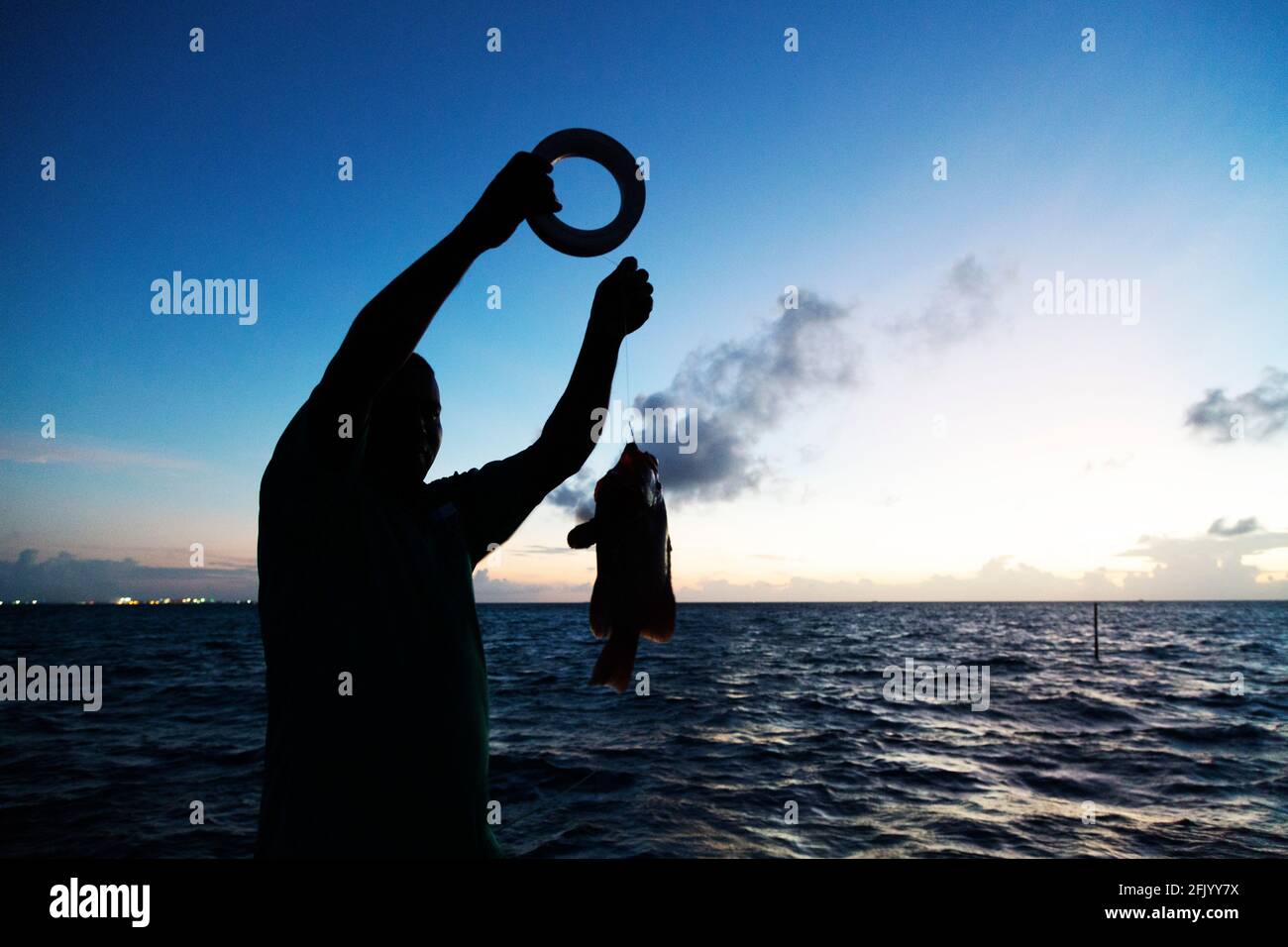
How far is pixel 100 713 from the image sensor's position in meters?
20.1

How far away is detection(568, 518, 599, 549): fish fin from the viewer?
9.61 feet

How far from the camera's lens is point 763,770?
525 inches

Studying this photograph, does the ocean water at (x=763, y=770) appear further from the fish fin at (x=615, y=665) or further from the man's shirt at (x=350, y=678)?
the man's shirt at (x=350, y=678)

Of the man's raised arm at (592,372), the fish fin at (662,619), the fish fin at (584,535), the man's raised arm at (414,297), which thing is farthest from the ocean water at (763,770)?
the man's raised arm at (414,297)

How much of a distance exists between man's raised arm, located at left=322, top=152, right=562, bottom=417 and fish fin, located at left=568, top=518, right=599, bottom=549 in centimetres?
134

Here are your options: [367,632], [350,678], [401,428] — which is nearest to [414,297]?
[401,428]

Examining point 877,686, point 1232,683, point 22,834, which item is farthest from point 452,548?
point 1232,683

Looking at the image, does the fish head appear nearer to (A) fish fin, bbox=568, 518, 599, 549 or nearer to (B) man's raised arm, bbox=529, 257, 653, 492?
(A) fish fin, bbox=568, 518, 599, 549

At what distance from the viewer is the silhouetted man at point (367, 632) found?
171 cm

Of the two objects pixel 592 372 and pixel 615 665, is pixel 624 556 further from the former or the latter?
pixel 592 372

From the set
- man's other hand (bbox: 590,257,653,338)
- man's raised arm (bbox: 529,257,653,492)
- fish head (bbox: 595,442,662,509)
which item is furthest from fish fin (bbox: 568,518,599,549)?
man's other hand (bbox: 590,257,653,338)
